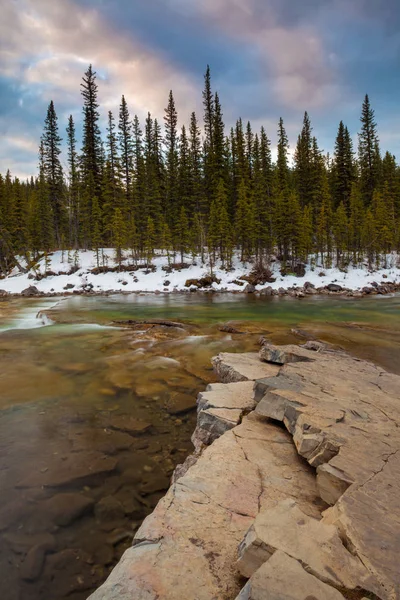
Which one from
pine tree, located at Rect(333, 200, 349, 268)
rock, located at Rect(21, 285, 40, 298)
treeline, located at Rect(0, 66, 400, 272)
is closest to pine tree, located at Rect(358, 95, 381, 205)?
treeline, located at Rect(0, 66, 400, 272)

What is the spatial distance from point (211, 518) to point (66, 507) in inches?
86.9

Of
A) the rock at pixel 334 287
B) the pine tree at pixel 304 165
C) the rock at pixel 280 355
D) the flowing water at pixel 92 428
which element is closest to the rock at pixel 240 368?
the rock at pixel 280 355

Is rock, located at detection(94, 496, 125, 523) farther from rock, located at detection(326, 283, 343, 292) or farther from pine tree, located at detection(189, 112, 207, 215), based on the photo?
pine tree, located at detection(189, 112, 207, 215)

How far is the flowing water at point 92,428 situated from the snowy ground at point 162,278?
20.8 m

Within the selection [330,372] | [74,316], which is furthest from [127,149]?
[330,372]

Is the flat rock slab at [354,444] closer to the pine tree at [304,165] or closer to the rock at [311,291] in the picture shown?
the rock at [311,291]

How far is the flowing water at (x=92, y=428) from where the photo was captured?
3.41 metres

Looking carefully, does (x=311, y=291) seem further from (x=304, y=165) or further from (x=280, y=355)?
(x=304, y=165)

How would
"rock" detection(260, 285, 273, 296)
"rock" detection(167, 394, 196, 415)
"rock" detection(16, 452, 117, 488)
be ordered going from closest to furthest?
"rock" detection(16, 452, 117, 488), "rock" detection(167, 394, 196, 415), "rock" detection(260, 285, 273, 296)

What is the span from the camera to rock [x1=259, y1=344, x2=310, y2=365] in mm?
7766

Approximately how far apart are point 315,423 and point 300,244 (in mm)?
36772

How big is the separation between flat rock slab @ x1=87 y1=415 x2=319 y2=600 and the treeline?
33068 millimetres

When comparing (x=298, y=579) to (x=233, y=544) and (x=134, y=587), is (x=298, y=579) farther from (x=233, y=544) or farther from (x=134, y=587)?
(x=134, y=587)

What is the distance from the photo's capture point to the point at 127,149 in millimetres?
52094
